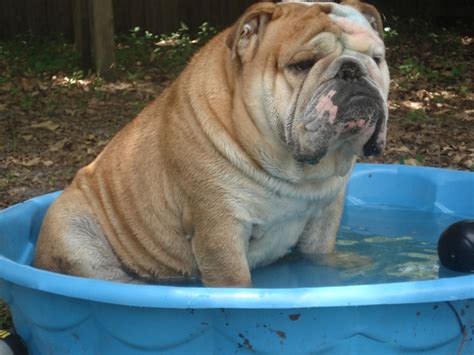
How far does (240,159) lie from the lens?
9.72ft

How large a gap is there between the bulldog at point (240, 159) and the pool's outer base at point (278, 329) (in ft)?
1.33

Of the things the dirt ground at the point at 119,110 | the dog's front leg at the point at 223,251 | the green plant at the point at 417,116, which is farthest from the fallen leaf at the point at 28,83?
the dog's front leg at the point at 223,251

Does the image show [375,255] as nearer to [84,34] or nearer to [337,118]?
[337,118]

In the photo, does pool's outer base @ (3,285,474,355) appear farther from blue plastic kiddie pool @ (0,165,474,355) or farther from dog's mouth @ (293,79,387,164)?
dog's mouth @ (293,79,387,164)

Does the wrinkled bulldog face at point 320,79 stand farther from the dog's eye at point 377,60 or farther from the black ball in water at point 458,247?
the black ball in water at point 458,247

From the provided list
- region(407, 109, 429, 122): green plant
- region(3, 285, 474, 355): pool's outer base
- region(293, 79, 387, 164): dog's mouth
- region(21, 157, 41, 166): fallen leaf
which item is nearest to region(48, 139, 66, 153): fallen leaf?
region(21, 157, 41, 166): fallen leaf

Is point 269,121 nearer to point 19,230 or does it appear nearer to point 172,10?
point 19,230

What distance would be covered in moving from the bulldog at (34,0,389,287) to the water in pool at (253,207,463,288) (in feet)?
A: 0.32

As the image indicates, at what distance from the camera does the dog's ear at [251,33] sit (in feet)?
9.43

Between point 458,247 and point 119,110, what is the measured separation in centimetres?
440

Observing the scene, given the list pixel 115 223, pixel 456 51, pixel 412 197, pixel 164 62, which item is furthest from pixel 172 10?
pixel 115 223

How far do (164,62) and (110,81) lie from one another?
87 cm

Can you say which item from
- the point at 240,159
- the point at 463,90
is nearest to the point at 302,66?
the point at 240,159

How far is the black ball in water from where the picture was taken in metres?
3.13
